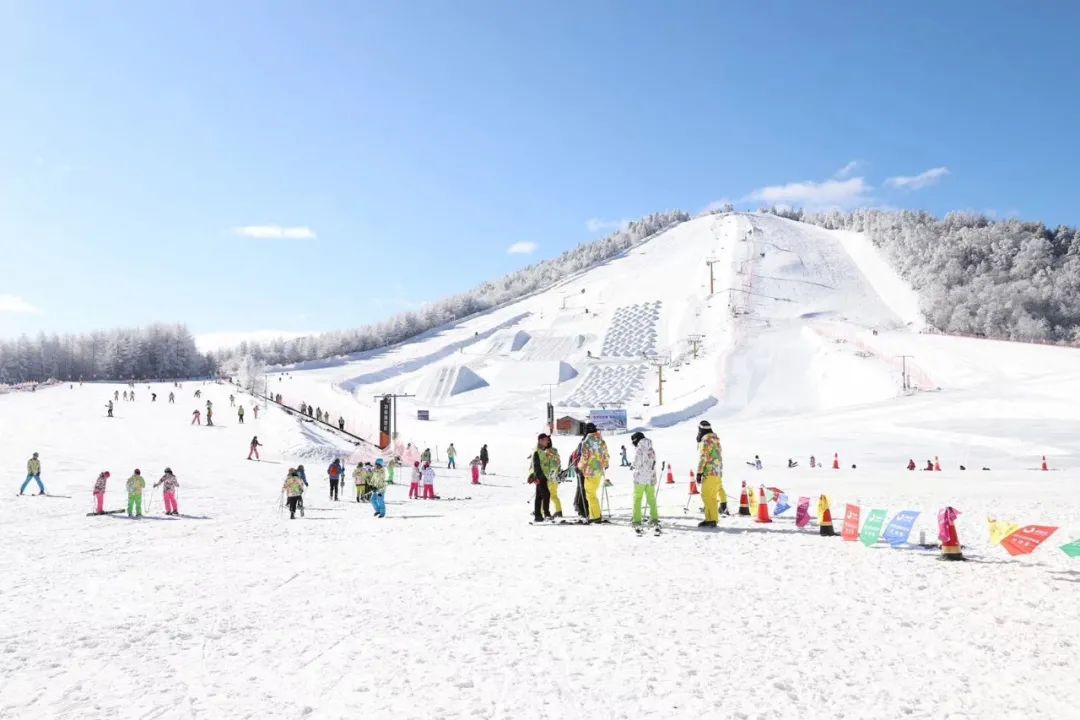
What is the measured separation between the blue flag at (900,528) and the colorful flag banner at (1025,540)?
1.25 metres

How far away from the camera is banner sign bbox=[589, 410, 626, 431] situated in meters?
50.9

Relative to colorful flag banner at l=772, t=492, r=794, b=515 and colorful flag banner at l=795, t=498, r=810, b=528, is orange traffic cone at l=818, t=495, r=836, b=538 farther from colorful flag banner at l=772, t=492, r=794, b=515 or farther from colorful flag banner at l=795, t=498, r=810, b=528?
colorful flag banner at l=772, t=492, r=794, b=515

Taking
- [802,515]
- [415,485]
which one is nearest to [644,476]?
[802,515]

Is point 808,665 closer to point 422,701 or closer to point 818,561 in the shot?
point 422,701

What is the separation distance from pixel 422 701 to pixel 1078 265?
107912 millimetres

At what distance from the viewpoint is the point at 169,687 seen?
5.37 meters

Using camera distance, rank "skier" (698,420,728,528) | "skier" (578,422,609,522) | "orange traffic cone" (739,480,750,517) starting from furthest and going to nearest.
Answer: "orange traffic cone" (739,480,750,517) → "skier" (578,422,609,522) → "skier" (698,420,728,528)

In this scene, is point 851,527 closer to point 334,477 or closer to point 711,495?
point 711,495

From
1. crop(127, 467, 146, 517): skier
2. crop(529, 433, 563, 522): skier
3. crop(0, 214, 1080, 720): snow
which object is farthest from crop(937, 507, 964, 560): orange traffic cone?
crop(127, 467, 146, 517): skier

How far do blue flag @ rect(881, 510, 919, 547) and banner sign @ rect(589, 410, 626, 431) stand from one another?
133 ft

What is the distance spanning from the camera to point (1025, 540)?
8508 mm

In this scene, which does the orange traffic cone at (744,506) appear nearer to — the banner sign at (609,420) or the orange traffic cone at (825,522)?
the orange traffic cone at (825,522)

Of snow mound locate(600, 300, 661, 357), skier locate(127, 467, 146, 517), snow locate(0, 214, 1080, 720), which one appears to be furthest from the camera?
snow mound locate(600, 300, 661, 357)

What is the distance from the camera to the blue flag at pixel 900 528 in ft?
31.9
